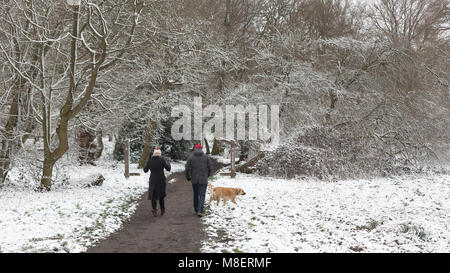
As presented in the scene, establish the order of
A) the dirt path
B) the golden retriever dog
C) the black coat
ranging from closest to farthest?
the dirt path → the black coat → the golden retriever dog

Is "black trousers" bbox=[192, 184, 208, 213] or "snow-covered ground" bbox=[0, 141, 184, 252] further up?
"black trousers" bbox=[192, 184, 208, 213]

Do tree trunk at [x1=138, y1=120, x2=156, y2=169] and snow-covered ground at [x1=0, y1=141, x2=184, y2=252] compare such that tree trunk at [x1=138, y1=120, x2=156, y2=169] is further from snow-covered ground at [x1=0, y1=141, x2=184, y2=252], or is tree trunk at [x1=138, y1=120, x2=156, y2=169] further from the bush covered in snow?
the bush covered in snow

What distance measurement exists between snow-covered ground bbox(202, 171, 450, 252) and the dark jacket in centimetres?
96

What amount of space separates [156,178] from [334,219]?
14.1ft

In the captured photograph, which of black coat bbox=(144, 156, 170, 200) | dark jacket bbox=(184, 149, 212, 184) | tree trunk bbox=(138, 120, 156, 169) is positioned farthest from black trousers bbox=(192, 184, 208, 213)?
tree trunk bbox=(138, 120, 156, 169)

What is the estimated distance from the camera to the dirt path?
19.3 ft

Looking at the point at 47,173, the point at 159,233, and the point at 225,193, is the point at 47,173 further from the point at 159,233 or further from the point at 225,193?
the point at 225,193

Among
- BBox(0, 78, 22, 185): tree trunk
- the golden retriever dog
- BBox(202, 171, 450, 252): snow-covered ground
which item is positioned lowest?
BBox(202, 171, 450, 252): snow-covered ground

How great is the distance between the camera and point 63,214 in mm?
7484

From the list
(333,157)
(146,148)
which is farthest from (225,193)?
(146,148)

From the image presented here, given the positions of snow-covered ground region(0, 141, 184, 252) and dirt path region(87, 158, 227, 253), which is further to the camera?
dirt path region(87, 158, 227, 253)

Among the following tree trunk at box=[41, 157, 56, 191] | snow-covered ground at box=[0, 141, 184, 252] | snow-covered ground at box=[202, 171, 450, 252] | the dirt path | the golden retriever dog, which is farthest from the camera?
tree trunk at box=[41, 157, 56, 191]

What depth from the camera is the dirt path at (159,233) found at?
589 cm
